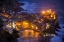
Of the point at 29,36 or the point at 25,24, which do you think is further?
the point at 25,24

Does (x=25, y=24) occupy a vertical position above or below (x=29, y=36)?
above

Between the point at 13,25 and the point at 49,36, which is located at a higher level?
the point at 13,25

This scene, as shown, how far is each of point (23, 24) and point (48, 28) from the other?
3.47 m

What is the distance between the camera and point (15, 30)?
81.0 feet

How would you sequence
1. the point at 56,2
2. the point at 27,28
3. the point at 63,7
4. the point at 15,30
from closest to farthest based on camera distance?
the point at 15,30
the point at 27,28
the point at 63,7
the point at 56,2

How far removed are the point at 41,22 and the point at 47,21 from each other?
0.94 metres

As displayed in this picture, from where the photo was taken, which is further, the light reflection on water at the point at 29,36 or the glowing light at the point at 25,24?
the glowing light at the point at 25,24

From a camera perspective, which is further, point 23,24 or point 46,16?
point 46,16

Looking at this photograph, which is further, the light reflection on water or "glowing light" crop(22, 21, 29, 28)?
"glowing light" crop(22, 21, 29, 28)

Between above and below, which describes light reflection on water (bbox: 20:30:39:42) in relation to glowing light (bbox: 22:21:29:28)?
below

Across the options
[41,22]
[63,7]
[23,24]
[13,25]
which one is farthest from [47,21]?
[63,7]

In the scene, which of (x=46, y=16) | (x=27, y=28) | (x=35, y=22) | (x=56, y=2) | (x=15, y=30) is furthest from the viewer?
(x=56, y=2)

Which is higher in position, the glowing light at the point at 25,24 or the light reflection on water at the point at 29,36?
the glowing light at the point at 25,24

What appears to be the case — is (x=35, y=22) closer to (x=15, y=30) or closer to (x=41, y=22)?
(x=41, y=22)
